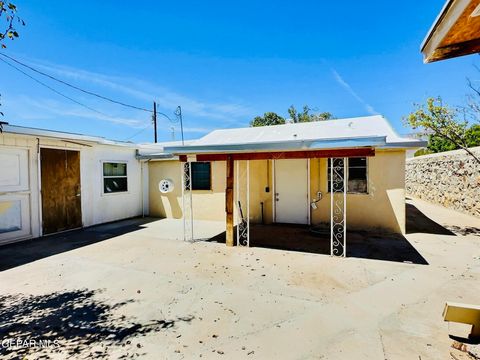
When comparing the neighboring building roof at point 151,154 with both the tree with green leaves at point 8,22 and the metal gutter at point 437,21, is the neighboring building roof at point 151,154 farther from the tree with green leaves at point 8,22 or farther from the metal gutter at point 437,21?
the metal gutter at point 437,21

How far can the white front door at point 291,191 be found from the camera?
926 centimetres

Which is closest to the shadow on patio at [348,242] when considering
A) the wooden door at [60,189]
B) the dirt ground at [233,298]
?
the dirt ground at [233,298]

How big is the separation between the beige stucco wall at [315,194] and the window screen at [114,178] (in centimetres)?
123

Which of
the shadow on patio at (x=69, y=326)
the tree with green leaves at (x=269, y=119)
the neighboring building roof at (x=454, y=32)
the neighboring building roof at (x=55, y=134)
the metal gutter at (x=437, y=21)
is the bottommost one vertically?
the shadow on patio at (x=69, y=326)

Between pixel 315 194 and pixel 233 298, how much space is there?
19.5ft

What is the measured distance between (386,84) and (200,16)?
10.6 metres

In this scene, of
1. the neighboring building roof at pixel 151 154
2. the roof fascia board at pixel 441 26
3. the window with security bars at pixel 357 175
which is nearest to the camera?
the roof fascia board at pixel 441 26

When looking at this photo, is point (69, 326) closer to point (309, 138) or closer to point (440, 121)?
point (309, 138)

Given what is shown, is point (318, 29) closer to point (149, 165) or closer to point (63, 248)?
point (149, 165)

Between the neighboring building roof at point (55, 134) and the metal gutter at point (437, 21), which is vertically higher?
the neighboring building roof at point (55, 134)

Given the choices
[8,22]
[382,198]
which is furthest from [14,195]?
[382,198]

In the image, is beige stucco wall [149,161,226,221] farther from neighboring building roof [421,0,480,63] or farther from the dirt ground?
neighboring building roof [421,0,480,63]

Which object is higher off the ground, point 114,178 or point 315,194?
point 114,178

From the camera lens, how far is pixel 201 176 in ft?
34.2
